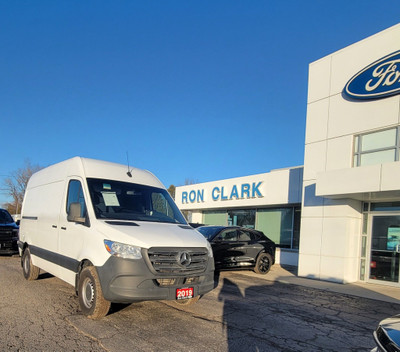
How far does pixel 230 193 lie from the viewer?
19.0 meters

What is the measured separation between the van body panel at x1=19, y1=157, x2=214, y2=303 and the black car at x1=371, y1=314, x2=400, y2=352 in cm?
304

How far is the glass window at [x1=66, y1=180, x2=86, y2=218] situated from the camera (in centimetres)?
562

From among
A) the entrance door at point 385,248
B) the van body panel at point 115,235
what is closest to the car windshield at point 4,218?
the van body panel at point 115,235

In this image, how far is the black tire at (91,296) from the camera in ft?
15.9

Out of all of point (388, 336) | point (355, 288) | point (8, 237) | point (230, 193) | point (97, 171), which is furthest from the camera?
point (230, 193)

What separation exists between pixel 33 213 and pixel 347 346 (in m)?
6.96

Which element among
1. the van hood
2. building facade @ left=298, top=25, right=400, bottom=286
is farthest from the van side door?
building facade @ left=298, top=25, right=400, bottom=286

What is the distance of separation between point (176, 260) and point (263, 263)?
291 inches

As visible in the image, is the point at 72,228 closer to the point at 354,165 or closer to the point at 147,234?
the point at 147,234

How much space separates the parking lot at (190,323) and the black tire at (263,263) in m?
3.46

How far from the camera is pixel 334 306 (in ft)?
24.5

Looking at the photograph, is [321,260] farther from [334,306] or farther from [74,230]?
[74,230]

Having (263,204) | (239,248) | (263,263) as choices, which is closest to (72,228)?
(239,248)

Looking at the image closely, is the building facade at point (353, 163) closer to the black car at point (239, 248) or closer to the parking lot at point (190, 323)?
the black car at point (239, 248)
